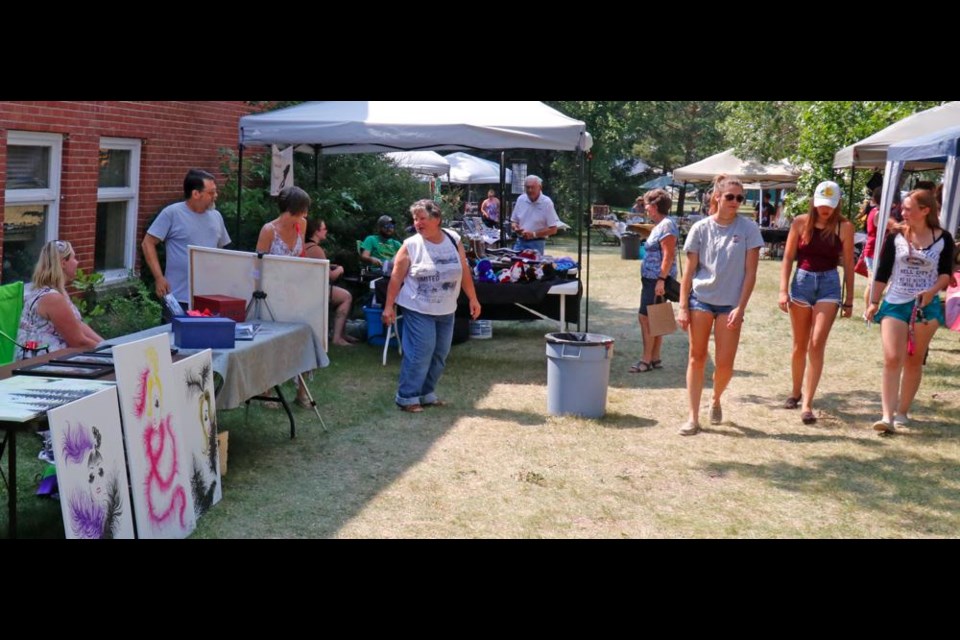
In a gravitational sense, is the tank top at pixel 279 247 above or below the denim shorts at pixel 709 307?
above

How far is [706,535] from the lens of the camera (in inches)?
228

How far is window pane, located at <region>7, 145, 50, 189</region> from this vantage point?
29.6ft

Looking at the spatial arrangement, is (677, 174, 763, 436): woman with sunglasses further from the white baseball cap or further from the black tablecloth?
the black tablecloth

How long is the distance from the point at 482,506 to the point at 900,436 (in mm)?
3735

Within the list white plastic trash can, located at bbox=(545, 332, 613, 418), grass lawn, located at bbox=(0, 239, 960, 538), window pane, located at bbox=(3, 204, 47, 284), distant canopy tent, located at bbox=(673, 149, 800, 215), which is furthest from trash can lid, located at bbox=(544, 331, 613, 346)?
distant canopy tent, located at bbox=(673, 149, 800, 215)

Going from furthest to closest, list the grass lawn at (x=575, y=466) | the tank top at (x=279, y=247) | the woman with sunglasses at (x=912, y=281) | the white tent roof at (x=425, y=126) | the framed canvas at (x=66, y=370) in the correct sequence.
Answer: the white tent roof at (x=425, y=126)
the tank top at (x=279, y=247)
the woman with sunglasses at (x=912, y=281)
the grass lawn at (x=575, y=466)
the framed canvas at (x=66, y=370)

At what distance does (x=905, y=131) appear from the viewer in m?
13.3

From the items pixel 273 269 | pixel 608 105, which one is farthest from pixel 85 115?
pixel 608 105

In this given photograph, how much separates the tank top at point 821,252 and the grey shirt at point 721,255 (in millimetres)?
542

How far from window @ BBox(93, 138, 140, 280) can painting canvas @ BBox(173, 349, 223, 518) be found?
528cm

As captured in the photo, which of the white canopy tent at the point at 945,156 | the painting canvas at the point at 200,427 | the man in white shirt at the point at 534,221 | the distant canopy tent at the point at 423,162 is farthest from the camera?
the distant canopy tent at the point at 423,162

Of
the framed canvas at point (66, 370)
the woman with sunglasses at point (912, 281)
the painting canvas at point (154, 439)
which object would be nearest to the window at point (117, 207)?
the framed canvas at point (66, 370)

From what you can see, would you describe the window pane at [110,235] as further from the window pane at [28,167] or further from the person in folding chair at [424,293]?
the person in folding chair at [424,293]

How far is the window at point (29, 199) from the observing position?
9000 millimetres
